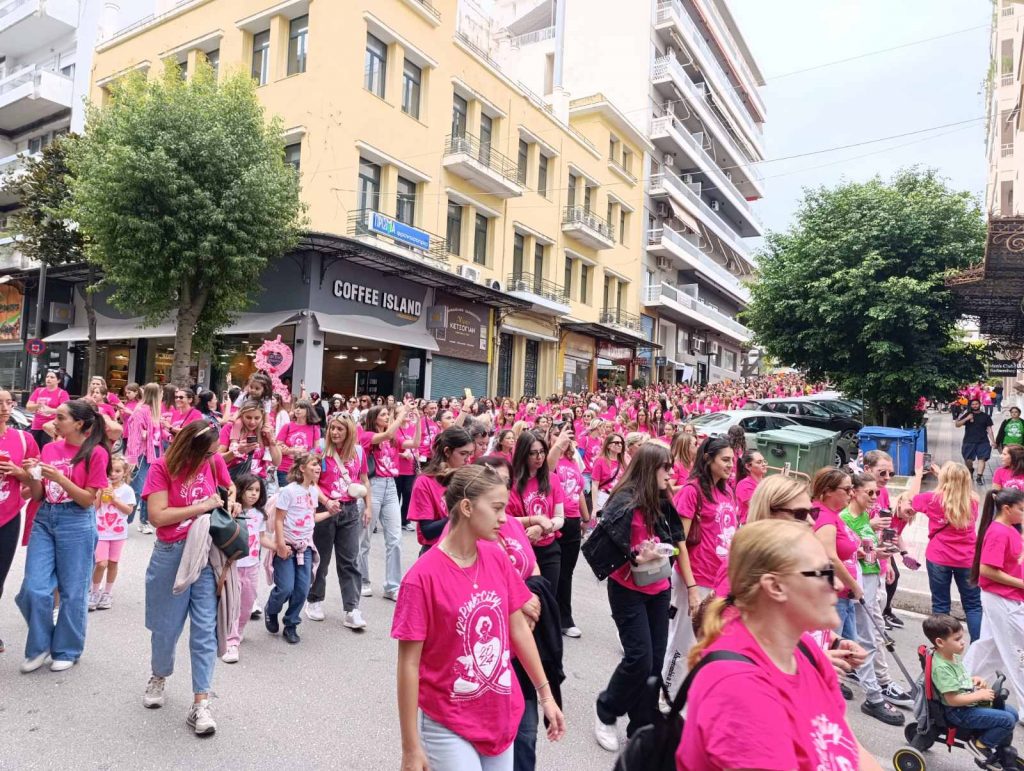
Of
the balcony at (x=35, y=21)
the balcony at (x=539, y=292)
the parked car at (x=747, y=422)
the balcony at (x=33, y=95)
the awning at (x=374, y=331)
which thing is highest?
the balcony at (x=35, y=21)

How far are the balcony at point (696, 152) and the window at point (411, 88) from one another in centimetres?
1831

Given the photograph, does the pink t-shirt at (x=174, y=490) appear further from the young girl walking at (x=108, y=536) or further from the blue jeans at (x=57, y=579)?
the young girl walking at (x=108, y=536)

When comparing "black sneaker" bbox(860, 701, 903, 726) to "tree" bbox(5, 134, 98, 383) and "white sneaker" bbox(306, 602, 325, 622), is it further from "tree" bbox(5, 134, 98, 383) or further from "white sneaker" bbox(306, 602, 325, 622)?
"tree" bbox(5, 134, 98, 383)

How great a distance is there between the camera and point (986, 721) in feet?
12.3

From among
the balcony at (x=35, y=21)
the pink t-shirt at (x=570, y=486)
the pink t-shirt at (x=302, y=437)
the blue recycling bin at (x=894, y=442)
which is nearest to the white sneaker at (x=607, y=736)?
the pink t-shirt at (x=570, y=486)

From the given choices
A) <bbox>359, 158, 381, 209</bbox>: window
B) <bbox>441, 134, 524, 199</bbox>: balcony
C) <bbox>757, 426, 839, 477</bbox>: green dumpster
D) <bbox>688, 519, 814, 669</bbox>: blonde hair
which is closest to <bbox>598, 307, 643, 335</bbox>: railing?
<bbox>441, 134, 524, 199</bbox>: balcony

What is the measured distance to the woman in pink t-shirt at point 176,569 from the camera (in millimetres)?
3850

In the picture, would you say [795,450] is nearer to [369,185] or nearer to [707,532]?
[707,532]

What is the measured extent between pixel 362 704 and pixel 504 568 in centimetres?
225

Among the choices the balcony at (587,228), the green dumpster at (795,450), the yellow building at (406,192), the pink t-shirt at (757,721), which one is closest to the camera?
the pink t-shirt at (757,721)

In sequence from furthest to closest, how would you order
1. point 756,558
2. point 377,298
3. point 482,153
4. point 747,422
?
point 482,153, point 377,298, point 747,422, point 756,558

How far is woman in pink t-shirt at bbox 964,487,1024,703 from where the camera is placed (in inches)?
172

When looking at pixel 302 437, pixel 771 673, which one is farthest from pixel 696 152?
pixel 771 673

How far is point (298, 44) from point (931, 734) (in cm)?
2264
